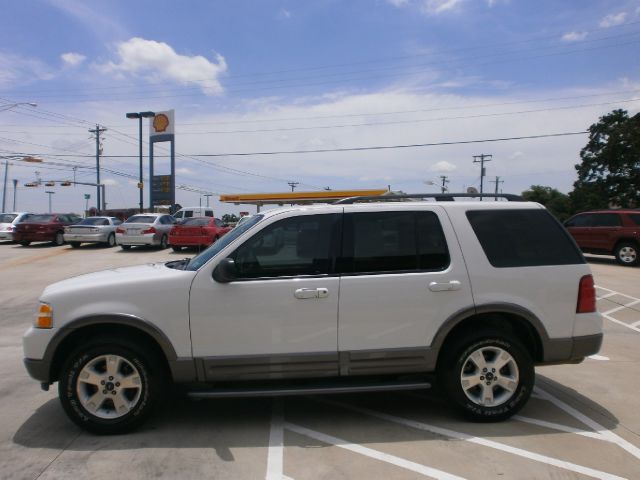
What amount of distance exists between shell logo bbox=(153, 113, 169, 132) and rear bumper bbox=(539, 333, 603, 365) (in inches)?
1528

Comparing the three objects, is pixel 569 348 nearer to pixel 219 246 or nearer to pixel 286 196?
pixel 219 246

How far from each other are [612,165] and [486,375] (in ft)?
150

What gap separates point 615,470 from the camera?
3.39 m

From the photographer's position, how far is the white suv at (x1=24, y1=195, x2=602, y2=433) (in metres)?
3.94

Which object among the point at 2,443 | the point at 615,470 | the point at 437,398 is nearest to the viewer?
the point at 615,470

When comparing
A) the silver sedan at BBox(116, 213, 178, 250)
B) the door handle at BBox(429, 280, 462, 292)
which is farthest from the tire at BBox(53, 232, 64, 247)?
the door handle at BBox(429, 280, 462, 292)

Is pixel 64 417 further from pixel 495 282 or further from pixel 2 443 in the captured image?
pixel 495 282

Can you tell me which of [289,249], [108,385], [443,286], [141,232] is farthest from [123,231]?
[443,286]

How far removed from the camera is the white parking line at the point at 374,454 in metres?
3.34

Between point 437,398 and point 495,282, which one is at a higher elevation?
point 495,282

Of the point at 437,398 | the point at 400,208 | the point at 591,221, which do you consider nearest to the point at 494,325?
the point at 437,398

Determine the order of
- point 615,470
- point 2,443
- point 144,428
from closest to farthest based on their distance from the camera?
point 615,470
point 2,443
point 144,428

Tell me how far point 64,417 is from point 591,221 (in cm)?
1791

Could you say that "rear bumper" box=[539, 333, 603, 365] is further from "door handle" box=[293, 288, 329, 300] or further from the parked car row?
the parked car row
